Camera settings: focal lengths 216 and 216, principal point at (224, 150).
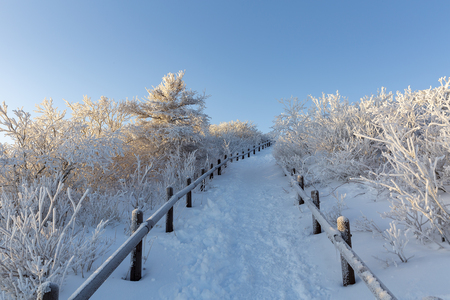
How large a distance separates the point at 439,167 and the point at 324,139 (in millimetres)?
3204

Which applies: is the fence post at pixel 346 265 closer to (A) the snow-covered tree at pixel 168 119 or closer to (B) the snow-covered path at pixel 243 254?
(B) the snow-covered path at pixel 243 254

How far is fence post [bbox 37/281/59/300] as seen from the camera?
1280 millimetres

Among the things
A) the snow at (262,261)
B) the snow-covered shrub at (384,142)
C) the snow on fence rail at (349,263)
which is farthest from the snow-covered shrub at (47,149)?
the snow-covered shrub at (384,142)

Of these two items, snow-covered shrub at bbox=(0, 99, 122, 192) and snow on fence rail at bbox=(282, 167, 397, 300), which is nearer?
snow on fence rail at bbox=(282, 167, 397, 300)

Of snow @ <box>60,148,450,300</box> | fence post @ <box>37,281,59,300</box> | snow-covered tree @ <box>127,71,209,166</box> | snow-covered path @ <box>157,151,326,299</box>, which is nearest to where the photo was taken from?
fence post @ <box>37,281,59,300</box>

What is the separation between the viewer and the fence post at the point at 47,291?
4.20 ft

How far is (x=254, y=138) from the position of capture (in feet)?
97.4

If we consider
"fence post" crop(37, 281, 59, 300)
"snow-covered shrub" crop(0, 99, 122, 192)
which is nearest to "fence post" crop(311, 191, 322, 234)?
"fence post" crop(37, 281, 59, 300)

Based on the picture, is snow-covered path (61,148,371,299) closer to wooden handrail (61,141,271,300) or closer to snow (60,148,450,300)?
snow (60,148,450,300)

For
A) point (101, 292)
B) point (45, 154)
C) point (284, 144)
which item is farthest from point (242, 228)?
point (284, 144)

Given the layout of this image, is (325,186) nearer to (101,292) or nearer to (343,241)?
(343,241)

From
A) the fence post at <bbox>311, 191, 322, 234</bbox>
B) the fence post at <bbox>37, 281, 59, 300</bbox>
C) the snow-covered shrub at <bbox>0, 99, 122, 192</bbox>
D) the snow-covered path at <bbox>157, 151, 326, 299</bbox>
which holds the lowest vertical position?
the snow-covered path at <bbox>157, 151, 326, 299</bbox>

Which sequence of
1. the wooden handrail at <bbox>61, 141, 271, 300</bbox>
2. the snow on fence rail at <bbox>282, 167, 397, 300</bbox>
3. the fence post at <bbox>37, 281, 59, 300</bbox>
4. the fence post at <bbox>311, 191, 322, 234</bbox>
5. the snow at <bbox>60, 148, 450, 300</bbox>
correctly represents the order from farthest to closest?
the fence post at <bbox>311, 191, 322, 234</bbox> < the snow at <bbox>60, 148, 450, 300</bbox> < the snow on fence rail at <bbox>282, 167, 397, 300</bbox> < the wooden handrail at <bbox>61, 141, 271, 300</bbox> < the fence post at <bbox>37, 281, 59, 300</bbox>

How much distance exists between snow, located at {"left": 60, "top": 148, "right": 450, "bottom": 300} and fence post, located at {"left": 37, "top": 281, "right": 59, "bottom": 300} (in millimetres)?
1056
